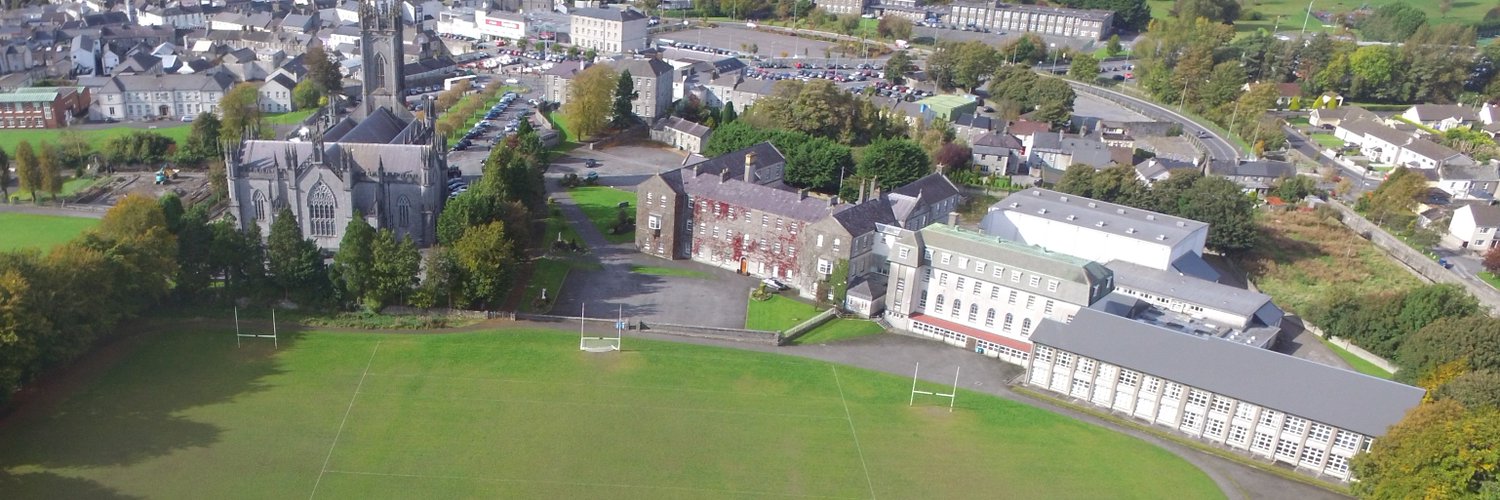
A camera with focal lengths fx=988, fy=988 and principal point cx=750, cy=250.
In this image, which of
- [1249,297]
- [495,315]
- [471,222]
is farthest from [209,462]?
[1249,297]

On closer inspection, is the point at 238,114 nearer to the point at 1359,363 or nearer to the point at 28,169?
the point at 28,169

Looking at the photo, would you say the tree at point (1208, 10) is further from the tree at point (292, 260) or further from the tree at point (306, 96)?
the tree at point (292, 260)

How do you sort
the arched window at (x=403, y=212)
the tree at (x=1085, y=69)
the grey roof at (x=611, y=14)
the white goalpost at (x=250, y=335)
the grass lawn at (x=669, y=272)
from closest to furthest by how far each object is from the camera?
1. the white goalpost at (x=250, y=335)
2. the grass lawn at (x=669, y=272)
3. the arched window at (x=403, y=212)
4. the tree at (x=1085, y=69)
5. the grey roof at (x=611, y=14)

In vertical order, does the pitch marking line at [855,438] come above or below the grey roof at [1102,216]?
below

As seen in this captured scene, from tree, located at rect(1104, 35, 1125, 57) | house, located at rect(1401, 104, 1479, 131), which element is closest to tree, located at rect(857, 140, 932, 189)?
house, located at rect(1401, 104, 1479, 131)

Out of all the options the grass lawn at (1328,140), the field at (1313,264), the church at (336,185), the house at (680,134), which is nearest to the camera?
the church at (336,185)

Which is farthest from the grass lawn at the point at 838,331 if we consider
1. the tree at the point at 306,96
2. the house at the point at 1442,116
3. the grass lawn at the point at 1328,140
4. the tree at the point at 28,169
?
the house at the point at 1442,116

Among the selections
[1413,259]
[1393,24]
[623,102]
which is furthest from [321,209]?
[1393,24]
